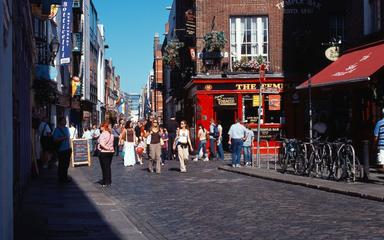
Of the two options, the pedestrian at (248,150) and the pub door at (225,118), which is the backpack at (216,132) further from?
the pedestrian at (248,150)

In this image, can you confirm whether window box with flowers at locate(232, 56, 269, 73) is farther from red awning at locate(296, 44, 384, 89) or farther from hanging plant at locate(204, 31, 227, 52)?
red awning at locate(296, 44, 384, 89)

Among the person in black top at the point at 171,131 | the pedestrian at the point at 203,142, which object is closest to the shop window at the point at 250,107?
the pedestrian at the point at 203,142

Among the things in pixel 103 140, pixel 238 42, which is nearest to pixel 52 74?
pixel 238 42

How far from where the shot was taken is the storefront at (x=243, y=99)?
32812 millimetres

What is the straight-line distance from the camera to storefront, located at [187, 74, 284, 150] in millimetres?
32812

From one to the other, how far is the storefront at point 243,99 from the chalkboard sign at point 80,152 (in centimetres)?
844

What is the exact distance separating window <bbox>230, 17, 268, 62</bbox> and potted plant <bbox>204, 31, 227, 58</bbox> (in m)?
1.26

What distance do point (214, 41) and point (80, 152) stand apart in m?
9.71

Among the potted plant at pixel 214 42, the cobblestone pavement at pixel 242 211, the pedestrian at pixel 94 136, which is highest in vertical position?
the potted plant at pixel 214 42

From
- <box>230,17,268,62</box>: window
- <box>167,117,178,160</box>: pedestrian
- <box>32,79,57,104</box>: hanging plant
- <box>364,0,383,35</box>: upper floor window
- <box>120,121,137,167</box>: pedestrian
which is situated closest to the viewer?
<box>364,0,383,35</box>: upper floor window

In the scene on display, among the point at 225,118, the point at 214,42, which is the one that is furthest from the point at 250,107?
the point at 214,42

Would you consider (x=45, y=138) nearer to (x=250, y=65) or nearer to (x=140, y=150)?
(x=140, y=150)

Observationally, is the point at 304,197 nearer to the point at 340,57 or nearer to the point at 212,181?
the point at 212,181

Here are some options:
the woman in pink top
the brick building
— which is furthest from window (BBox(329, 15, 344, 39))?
the woman in pink top
